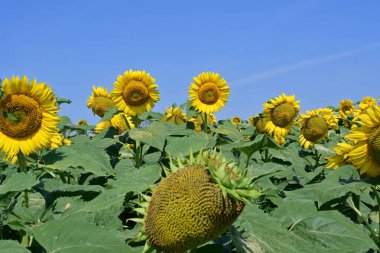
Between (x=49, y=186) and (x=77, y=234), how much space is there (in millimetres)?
1188

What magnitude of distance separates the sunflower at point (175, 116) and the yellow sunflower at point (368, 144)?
549cm

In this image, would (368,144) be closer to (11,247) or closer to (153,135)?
(11,247)

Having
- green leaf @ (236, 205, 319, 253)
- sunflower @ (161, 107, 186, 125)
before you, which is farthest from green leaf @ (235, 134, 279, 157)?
sunflower @ (161, 107, 186, 125)

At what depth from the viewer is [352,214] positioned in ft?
11.3

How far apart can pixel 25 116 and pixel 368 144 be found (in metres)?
2.23

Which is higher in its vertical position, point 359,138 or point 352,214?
point 359,138

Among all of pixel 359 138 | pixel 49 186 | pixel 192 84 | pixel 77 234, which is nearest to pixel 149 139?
pixel 49 186

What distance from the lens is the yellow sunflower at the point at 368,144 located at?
9.86ft

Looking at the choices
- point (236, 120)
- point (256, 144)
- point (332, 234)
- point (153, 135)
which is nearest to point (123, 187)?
point (256, 144)

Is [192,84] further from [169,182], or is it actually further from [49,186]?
[169,182]

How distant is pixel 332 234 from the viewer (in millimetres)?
2447

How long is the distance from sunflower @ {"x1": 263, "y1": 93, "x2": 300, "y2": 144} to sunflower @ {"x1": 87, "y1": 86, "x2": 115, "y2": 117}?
238 cm

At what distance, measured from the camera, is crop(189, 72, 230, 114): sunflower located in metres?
8.19

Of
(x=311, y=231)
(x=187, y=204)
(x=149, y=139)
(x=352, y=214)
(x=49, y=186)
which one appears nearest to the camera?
(x=187, y=204)
